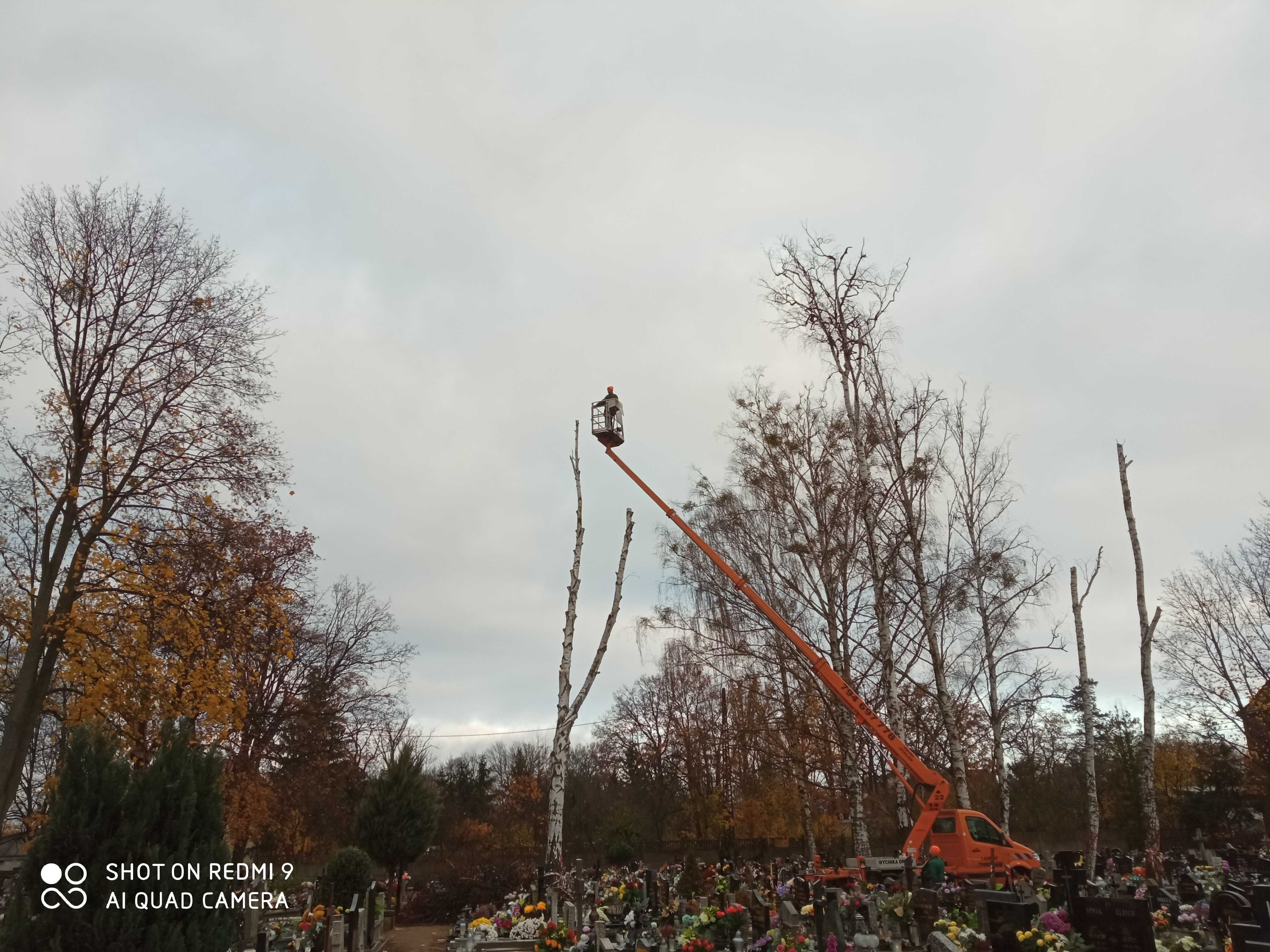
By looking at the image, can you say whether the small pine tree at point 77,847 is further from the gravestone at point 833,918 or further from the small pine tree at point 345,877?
the small pine tree at point 345,877

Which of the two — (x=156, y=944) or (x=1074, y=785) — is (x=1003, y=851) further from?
(x=1074, y=785)

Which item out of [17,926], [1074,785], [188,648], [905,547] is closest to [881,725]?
[905,547]

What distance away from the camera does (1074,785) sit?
38.5 meters

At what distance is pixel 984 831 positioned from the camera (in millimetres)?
15352

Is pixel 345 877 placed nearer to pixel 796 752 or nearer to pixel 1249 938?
pixel 796 752

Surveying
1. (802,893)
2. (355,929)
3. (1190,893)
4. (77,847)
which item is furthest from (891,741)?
(77,847)

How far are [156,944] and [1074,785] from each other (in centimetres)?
4206

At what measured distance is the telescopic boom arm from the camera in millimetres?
14945

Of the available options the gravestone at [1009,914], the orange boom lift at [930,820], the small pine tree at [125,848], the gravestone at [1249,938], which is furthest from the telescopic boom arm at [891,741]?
the small pine tree at [125,848]

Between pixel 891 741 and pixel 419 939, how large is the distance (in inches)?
404

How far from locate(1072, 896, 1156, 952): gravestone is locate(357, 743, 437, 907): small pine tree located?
50.4ft

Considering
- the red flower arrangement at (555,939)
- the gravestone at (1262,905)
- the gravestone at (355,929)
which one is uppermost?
the gravestone at (1262,905)

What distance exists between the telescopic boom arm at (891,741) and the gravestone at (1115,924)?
5.82 m

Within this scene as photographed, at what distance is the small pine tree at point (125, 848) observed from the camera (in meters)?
6.20
